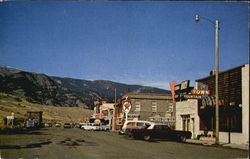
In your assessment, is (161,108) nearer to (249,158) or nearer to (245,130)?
(245,130)

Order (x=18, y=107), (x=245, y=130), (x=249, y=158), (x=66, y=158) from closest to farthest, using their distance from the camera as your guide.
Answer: (x=66, y=158) → (x=249, y=158) → (x=245, y=130) → (x=18, y=107)

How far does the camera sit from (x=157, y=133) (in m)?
26.8

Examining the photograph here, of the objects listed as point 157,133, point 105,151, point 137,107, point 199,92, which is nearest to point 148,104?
point 137,107

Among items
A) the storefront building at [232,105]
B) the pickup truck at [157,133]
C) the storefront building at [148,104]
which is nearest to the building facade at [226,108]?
the storefront building at [232,105]

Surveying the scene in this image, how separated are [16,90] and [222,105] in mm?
170992

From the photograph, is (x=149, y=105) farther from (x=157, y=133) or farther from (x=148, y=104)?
(x=157, y=133)

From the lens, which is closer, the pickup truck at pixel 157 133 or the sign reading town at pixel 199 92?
the pickup truck at pixel 157 133

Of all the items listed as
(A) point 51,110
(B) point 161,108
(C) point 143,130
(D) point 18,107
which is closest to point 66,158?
(C) point 143,130

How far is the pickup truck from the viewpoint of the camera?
1051 inches

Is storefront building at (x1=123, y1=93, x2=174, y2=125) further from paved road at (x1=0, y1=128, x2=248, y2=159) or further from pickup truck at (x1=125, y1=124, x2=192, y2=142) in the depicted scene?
paved road at (x1=0, y1=128, x2=248, y2=159)

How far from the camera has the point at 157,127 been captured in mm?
27234

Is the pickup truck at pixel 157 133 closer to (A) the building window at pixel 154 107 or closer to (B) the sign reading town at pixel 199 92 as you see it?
(B) the sign reading town at pixel 199 92

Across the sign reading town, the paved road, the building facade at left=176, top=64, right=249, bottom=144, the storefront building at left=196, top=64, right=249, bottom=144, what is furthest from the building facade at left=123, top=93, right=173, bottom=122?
the paved road

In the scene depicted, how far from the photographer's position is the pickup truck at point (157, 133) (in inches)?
1051
